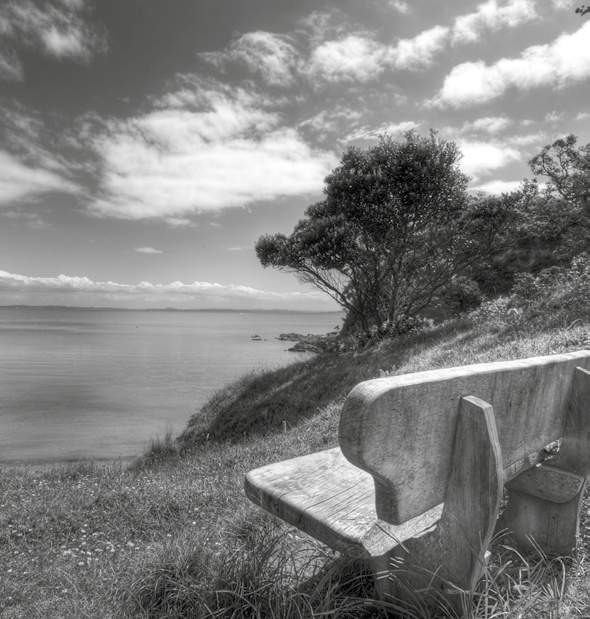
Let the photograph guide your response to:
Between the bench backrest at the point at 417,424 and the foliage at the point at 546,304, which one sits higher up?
the foliage at the point at 546,304

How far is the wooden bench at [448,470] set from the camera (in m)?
1.39

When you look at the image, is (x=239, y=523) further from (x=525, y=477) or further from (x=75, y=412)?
(x=75, y=412)

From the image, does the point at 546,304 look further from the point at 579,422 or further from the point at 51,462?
the point at 51,462

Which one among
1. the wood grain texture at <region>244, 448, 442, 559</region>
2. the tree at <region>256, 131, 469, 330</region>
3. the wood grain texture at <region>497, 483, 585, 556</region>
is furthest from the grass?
the tree at <region>256, 131, 469, 330</region>

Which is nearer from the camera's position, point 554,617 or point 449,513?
point 449,513

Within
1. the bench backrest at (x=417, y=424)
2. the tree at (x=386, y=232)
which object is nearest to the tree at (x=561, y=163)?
the tree at (x=386, y=232)

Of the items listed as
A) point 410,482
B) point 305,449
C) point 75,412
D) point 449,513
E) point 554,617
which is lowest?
point 75,412

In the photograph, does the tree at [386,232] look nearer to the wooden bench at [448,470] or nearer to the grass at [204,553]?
the grass at [204,553]

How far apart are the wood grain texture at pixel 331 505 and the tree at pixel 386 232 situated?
1237cm

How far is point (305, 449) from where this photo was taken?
601 centimetres

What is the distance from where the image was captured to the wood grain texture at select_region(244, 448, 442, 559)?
1.82m

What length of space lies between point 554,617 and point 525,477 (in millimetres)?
843

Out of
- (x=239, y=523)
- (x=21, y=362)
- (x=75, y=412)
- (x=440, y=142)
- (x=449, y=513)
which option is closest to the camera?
(x=449, y=513)

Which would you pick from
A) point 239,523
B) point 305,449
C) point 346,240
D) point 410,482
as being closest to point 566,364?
point 410,482
